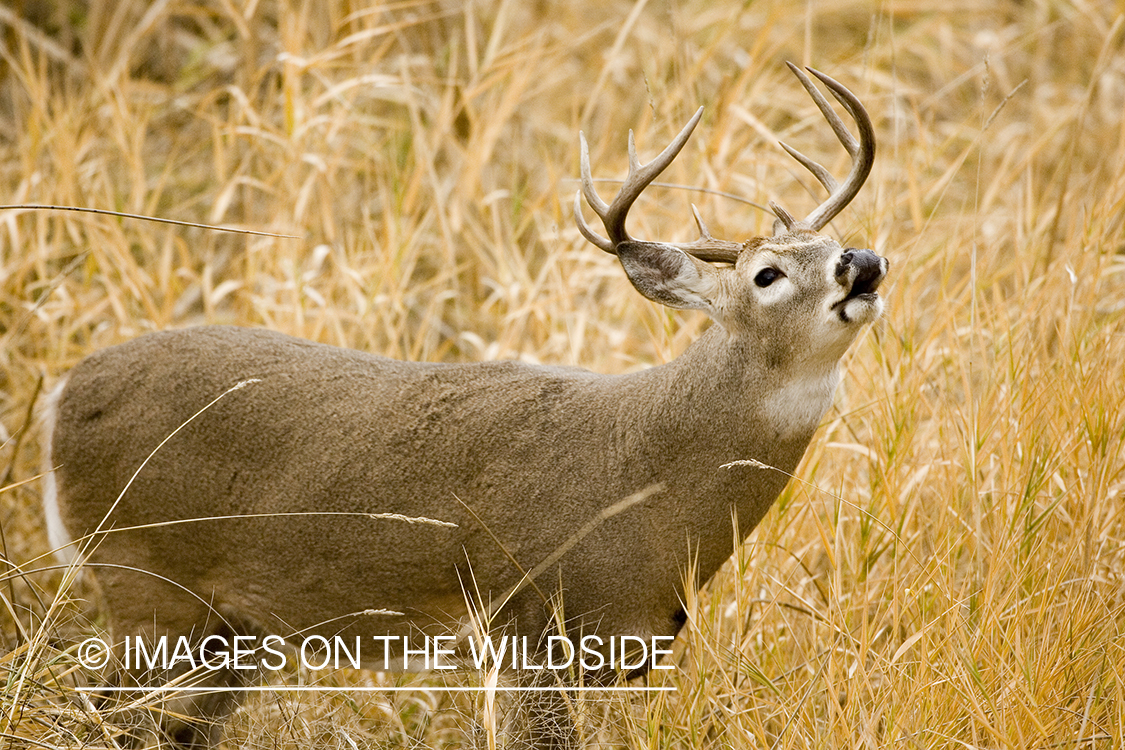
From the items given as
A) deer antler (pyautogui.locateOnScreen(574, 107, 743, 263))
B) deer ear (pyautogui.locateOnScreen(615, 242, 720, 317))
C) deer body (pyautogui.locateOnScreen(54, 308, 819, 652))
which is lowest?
deer body (pyautogui.locateOnScreen(54, 308, 819, 652))

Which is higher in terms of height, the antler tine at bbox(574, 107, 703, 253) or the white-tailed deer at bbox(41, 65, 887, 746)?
the antler tine at bbox(574, 107, 703, 253)

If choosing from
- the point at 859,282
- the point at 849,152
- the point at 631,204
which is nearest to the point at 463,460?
the point at 631,204

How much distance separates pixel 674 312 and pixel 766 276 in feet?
5.59

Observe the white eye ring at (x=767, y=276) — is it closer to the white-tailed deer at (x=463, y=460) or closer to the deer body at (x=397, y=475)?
the white-tailed deer at (x=463, y=460)

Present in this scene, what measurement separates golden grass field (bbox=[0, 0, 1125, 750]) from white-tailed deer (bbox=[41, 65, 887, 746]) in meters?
0.23

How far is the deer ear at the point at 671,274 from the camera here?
10.8 ft

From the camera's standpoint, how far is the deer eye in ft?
10.3

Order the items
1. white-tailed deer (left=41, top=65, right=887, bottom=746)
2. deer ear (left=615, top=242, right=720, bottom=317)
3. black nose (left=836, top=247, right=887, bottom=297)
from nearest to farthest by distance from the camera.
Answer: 1. black nose (left=836, top=247, right=887, bottom=297)
2. white-tailed deer (left=41, top=65, right=887, bottom=746)
3. deer ear (left=615, top=242, right=720, bottom=317)

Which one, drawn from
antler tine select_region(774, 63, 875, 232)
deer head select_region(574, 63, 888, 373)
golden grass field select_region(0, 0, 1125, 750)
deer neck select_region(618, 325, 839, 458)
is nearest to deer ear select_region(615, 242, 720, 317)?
deer head select_region(574, 63, 888, 373)

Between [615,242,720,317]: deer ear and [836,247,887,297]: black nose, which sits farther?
[615,242,720,317]: deer ear

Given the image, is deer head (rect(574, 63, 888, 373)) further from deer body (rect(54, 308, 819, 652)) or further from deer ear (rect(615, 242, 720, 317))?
deer body (rect(54, 308, 819, 652))

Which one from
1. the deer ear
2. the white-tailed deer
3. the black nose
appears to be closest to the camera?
the black nose

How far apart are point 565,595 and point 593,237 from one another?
0.91 meters

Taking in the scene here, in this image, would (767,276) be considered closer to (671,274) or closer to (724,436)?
(671,274)
